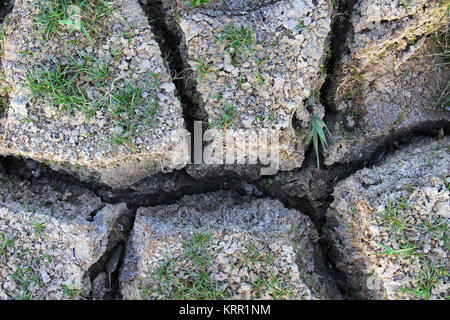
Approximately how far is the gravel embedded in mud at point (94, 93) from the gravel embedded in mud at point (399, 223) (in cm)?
100

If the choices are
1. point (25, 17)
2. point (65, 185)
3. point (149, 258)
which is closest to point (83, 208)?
point (65, 185)

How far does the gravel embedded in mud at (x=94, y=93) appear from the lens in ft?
6.66

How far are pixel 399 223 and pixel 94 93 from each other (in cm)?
162

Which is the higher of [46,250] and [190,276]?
[46,250]

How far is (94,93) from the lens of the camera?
2.04 meters

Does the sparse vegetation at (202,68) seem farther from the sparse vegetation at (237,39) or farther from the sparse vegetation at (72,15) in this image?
the sparse vegetation at (72,15)

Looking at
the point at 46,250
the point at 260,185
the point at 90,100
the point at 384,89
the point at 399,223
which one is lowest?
the point at 46,250

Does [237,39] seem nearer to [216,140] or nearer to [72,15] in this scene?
[216,140]

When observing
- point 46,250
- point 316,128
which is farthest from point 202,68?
point 46,250

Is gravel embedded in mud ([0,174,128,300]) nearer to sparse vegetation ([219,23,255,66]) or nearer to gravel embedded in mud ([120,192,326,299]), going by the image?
gravel embedded in mud ([120,192,326,299])

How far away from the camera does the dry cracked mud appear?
2033 millimetres

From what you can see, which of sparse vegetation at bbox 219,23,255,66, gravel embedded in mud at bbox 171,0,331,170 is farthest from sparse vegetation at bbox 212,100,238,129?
sparse vegetation at bbox 219,23,255,66

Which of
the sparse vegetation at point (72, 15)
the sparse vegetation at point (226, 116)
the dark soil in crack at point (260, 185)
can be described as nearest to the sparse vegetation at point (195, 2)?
the sparse vegetation at point (72, 15)

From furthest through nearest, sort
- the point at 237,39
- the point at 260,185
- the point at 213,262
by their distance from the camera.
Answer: the point at 260,185, the point at 213,262, the point at 237,39
